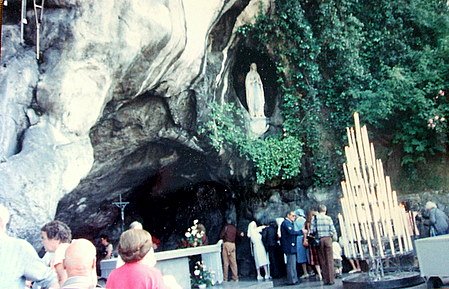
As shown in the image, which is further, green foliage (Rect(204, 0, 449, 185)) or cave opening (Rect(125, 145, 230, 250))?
cave opening (Rect(125, 145, 230, 250))

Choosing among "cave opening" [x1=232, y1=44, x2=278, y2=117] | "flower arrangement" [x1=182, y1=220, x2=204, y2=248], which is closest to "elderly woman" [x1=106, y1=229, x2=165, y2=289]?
"flower arrangement" [x1=182, y1=220, x2=204, y2=248]

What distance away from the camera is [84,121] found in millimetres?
4754

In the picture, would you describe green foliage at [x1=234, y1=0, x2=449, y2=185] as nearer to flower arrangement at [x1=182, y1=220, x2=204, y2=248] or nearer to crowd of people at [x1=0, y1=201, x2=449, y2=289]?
crowd of people at [x1=0, y1=201, x2=449, y2=289]

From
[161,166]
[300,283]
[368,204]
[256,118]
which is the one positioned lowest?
[300,283]

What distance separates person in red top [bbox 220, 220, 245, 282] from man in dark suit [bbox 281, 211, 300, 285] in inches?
A: 32.0

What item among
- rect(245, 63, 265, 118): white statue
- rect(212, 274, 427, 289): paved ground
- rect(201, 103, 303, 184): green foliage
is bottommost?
rect(212, 274, 427, 289): paved ground

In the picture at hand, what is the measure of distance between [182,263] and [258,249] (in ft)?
5.11

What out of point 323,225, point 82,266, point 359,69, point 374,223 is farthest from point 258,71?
point 82,266

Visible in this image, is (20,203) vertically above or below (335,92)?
below

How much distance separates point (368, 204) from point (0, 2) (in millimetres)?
3554

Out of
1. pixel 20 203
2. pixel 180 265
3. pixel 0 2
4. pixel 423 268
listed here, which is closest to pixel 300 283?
pixel 180 265

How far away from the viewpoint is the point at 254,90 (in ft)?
24.0

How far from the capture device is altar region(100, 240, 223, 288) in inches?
203

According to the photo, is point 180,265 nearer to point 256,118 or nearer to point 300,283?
point 300,283
